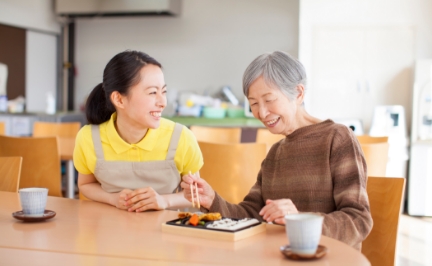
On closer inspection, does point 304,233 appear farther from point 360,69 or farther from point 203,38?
point 203,38

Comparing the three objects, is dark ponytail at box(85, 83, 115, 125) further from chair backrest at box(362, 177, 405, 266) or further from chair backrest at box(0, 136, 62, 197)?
chair backrest at box(0, 136, 62, 197)

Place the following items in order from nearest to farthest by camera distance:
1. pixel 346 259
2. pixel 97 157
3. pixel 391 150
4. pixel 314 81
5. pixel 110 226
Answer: pixel 346 259 → pixel 110 226 → pixel 97 157 → pixel 391 150 → pixel 314 81

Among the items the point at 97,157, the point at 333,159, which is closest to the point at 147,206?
the point at 97,157

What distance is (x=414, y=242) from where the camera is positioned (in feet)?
14.5

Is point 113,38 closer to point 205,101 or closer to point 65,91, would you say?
point 65,91

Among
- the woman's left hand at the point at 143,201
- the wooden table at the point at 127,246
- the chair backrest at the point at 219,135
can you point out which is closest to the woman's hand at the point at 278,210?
the wooden table at the point at 127,246

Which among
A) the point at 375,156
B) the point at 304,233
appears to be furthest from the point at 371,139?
the point at 304,233

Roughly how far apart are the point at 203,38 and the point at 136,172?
555 cm

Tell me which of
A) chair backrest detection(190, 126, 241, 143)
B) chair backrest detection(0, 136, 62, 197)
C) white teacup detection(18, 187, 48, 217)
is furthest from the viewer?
chair backrest detection(190, 126, 241, 143)

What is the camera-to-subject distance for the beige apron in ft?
6.94

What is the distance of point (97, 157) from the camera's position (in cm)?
212

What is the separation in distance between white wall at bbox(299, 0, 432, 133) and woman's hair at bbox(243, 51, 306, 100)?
4.30 meters

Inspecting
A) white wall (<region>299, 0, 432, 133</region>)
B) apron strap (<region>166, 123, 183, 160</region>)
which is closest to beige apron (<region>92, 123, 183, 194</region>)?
apron strap (<region>166, 123, 183, 160</region>)

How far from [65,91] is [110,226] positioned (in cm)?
672
